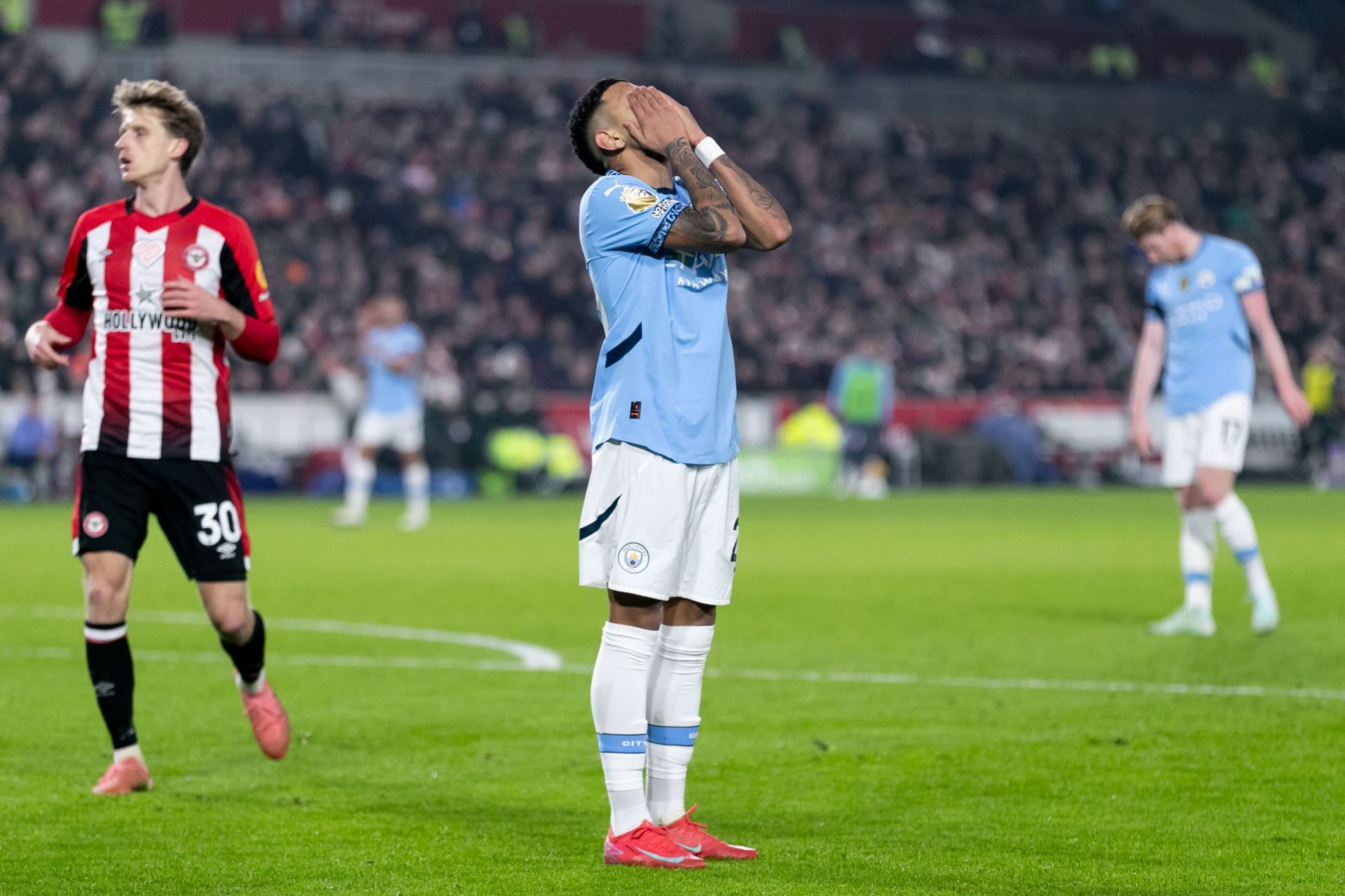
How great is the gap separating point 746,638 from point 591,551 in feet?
17.3

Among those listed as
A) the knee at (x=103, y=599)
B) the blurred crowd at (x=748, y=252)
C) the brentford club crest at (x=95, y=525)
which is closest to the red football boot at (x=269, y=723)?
the knee at (x=103, y=599)

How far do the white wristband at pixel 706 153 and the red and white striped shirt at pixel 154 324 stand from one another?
6.08 ft

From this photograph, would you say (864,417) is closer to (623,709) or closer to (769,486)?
(769,486)

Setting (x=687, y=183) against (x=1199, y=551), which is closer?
(x=687, y=183)

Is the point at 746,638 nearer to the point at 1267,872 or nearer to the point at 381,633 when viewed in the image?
the point at 381,633

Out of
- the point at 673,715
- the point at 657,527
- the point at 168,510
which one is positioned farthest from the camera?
the point at 168,510

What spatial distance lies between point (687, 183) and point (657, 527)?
915 millimetres

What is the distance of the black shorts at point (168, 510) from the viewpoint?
590cm

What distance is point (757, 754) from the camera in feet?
21.2

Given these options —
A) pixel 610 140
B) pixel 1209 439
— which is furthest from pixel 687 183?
pixel 1209 439

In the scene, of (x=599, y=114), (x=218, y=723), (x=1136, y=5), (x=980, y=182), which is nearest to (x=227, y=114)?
(x=980, y=182)

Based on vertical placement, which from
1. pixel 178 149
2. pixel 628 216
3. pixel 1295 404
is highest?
pixel 178 149

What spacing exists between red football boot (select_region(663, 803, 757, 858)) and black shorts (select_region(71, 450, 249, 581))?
6.48ft

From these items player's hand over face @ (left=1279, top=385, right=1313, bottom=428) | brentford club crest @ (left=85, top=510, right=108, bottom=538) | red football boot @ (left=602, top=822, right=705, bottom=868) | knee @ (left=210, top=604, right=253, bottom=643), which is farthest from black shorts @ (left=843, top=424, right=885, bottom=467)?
red football boot @ (left=602, top=822, right=705, bottom=868)
